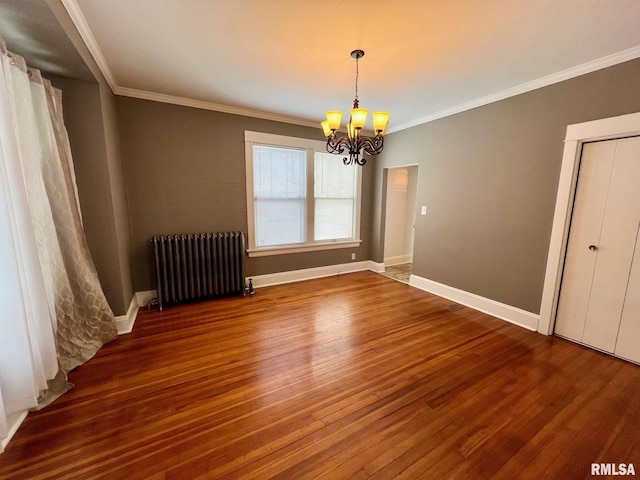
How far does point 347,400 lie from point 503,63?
120 inches

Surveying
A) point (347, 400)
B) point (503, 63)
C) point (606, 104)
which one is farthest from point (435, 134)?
point (347, 400)

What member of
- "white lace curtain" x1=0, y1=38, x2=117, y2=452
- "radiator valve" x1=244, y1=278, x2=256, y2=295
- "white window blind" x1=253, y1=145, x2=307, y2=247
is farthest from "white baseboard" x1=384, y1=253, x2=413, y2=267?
"white lace curtain" x1=0, y1=38, x2=117, y2=452

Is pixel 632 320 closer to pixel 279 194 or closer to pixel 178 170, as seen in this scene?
pixel 279 194

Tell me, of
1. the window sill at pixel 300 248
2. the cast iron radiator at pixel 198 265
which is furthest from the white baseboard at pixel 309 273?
the cast iron radiator at pixel 198 265

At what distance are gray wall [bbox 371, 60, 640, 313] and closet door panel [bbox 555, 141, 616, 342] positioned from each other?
0.62 ft

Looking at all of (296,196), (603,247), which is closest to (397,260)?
(296,196)

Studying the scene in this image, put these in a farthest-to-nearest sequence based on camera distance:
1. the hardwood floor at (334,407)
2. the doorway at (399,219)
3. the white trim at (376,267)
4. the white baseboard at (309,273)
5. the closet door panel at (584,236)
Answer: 1. the doorway at (399,219)
2. the white trim at (376,267)
3. the white baseboard at (309,273)
4. the closet door panel at (584,236)
5. the hardwood floor at (334,407)

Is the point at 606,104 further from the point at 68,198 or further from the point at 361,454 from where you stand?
the point at 68,198

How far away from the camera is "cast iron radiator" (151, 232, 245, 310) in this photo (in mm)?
3166

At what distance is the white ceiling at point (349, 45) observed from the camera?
1640mm

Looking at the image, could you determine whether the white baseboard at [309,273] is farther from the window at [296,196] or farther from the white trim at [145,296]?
the white trim at [145,296]

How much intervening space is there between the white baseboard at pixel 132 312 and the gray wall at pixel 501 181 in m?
3.83

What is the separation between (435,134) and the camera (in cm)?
368

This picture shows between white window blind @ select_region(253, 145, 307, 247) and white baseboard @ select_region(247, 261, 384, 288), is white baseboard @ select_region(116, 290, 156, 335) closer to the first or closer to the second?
white baseboard @ select_region(247, 261, 384, 288)
